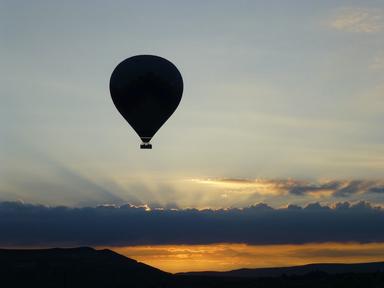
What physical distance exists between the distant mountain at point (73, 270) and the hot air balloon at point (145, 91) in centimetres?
5856

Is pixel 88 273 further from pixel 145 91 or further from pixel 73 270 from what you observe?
pixel 145 91

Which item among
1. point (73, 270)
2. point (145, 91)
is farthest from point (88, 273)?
point (145, 91)

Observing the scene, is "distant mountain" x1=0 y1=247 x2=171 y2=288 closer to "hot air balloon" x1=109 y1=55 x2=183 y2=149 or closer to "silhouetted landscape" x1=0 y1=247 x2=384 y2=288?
"silhouetted landscape" x1=0 y1=247 x2=384 y2=288

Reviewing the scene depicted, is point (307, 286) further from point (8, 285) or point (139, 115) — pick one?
point (8, 285)

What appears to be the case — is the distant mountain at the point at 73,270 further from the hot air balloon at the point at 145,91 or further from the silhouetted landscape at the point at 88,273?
the hot air balloon at the point at 145,91

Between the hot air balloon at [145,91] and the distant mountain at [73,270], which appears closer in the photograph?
the hot air balloon at [145,91]

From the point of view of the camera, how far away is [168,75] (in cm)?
6875

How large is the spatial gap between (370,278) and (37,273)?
62984 mm

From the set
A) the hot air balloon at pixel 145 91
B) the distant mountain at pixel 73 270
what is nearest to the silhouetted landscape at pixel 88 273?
the distant mountain at pixel 73 270

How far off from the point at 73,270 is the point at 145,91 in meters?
71.9

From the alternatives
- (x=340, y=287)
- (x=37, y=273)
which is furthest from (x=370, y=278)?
(x=37, y=273)

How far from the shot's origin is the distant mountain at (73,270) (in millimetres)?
126256

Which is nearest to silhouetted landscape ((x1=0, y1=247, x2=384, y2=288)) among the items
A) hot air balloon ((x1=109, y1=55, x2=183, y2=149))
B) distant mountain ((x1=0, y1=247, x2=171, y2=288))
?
distant mountain ((x1=0, y1=247, x2=171, y2=288))

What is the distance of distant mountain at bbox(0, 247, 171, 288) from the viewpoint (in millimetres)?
126256
